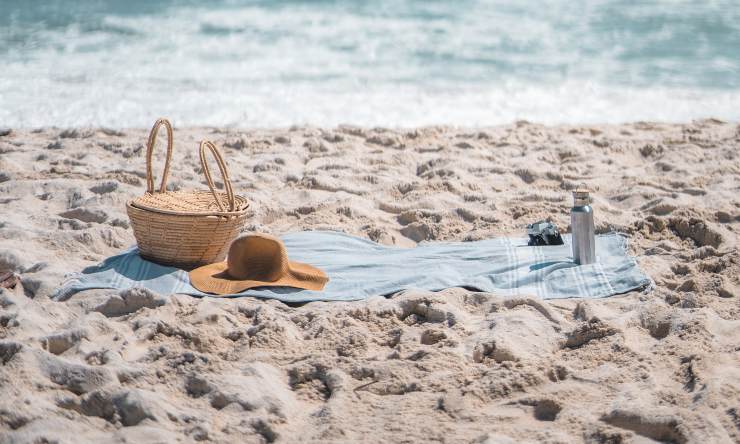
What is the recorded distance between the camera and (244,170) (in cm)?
529

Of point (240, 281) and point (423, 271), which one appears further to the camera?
point (423, 271)

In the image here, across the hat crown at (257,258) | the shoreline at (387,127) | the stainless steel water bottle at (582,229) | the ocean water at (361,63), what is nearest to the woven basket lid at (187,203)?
the hat crown at (257,258)

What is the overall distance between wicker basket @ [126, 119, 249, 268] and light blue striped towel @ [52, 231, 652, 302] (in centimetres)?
8

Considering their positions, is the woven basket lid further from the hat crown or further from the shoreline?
the shoreline

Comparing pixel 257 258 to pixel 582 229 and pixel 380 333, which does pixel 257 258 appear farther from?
pixel 582 229

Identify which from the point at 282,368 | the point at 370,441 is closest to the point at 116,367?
the point at 282,368

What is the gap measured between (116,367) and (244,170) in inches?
107

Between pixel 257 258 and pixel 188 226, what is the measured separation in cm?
32

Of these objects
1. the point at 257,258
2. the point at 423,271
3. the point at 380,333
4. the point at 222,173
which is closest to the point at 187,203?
the point at 222,173

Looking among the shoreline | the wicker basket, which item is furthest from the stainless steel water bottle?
the shoreline

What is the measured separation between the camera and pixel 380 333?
10.4 ft

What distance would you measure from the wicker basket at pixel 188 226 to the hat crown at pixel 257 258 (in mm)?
147

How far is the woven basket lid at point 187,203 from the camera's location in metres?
3.63

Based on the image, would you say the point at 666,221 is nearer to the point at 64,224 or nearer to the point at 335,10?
the point at 64,224
